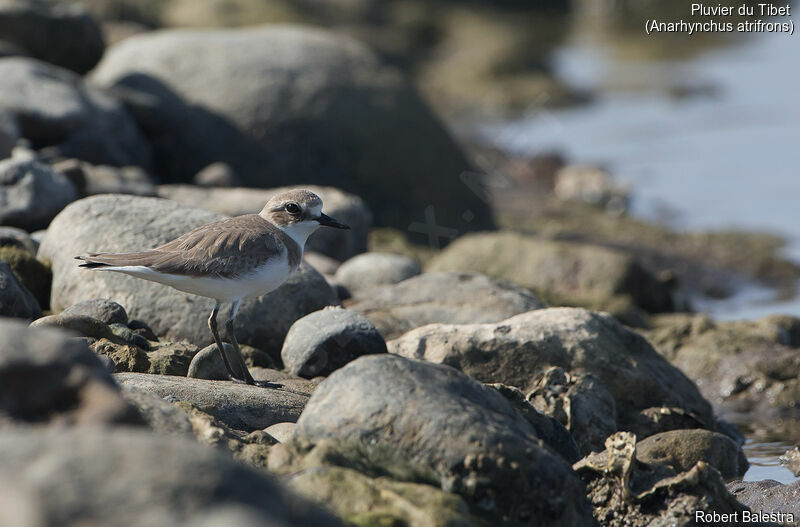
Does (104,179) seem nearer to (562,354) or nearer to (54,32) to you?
(54,32)

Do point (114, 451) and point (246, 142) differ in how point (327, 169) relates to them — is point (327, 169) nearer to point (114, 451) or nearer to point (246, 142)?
point (246, 142)

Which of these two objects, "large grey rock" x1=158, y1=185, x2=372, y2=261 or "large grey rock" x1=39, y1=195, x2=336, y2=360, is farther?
"large grey rock" x1=158, y1=185, x2=372, y2=261

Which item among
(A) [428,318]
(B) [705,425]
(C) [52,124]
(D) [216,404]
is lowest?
(B) [705,425]

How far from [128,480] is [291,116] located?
10.9 m

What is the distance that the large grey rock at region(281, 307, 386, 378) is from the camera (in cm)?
684

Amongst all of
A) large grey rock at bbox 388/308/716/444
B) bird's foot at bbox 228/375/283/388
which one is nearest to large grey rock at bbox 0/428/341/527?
bird's foot at bbox 228/375/283/388

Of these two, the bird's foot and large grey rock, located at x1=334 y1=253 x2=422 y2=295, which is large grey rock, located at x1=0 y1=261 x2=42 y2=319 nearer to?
the bird's foot

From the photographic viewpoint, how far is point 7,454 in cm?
304

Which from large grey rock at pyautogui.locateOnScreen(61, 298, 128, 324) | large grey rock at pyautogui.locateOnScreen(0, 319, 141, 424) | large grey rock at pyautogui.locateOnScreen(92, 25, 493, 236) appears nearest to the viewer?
large grey rock at pyautogui.locateOnScreen(0, 319, 141, 424)

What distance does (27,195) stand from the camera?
9.20 m

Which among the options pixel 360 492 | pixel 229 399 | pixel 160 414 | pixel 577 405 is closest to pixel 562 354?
pixel 577 405

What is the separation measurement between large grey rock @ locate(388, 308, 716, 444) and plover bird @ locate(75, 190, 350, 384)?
1.31 m

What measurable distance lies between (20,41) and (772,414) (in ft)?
34.0

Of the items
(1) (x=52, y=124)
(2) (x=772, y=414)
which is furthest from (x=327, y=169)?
(2) (x=772, y=414)
